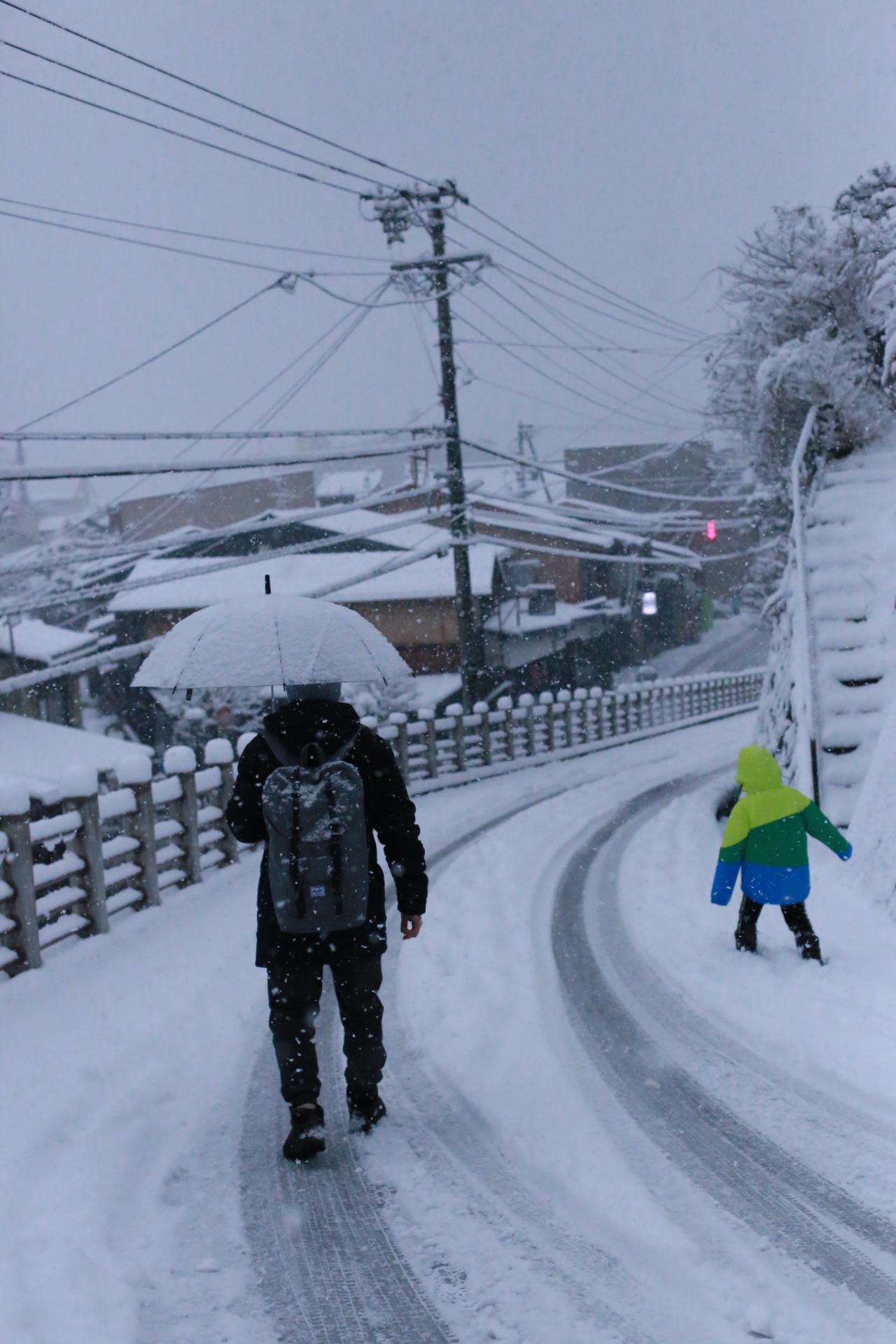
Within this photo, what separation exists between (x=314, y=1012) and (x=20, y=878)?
11.4 ft

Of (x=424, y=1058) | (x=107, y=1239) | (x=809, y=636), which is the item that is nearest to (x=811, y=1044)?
(x=424, y=1058)

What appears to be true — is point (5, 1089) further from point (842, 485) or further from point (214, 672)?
point (842, 485)

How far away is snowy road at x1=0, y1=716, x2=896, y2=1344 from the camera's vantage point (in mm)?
3146

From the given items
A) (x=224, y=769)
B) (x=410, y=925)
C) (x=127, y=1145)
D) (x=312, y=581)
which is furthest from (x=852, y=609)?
(x=312, y=581)

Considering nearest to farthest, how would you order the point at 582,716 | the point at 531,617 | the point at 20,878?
1. the point at 20,878
2. the point at 582,716
3. the point at 531,617

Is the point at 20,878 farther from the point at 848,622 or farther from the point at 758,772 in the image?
the point at 848,622

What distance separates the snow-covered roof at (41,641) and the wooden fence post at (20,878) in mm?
19769

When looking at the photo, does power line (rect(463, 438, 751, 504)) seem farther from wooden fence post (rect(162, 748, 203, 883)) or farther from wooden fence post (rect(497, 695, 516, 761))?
wooden fence post (rect(162, 748, 203, 883))

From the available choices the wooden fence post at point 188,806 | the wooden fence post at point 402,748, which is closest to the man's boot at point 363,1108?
the wooden fence post at point 188,806

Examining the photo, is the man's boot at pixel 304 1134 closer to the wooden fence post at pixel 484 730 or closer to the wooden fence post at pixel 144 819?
the wooden fence post at pixel 144 819

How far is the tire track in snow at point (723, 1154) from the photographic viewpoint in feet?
11.0

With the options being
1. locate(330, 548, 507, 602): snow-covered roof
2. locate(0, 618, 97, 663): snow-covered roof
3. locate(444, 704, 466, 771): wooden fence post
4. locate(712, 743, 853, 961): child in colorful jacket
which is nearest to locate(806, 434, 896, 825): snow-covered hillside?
locate(712, 743, 853, 961): child in colorful jacket

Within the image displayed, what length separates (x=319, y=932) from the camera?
419 centimetres

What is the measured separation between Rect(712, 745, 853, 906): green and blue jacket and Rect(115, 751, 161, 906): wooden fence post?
4897 millimetres
